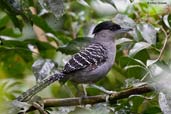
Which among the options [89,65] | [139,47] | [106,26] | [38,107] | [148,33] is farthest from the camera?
[106,26]

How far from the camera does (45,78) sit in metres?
2.89

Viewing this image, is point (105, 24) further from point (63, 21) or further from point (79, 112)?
point (79, 112)

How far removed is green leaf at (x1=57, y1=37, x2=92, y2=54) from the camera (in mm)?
3211

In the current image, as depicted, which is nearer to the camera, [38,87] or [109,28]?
[38,87]

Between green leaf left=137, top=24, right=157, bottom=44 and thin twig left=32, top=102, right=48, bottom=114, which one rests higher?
green leaf left=137, top=24, right=157, bottom=44

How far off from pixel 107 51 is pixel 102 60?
0.14 metres

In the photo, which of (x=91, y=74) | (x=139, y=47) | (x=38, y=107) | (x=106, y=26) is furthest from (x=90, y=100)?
(x=106, y=26)

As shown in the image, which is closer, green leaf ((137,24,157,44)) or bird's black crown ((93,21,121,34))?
green leaf ((137,24,157,44))

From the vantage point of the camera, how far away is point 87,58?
317 cm

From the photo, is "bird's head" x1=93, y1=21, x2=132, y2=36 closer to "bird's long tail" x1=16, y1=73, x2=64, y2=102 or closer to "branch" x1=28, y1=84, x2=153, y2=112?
"bird's long tail" x1=16, y1=73, x2=64, y2=102

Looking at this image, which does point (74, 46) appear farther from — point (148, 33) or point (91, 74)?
point (148, 33)

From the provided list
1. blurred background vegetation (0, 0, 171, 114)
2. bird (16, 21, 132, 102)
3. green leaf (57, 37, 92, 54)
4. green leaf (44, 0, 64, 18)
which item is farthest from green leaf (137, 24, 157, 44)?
green leaf (44, 0, 64, 18)

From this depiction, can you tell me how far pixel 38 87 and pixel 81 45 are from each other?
633 millimetres

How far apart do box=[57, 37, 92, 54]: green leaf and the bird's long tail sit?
1.06ft
